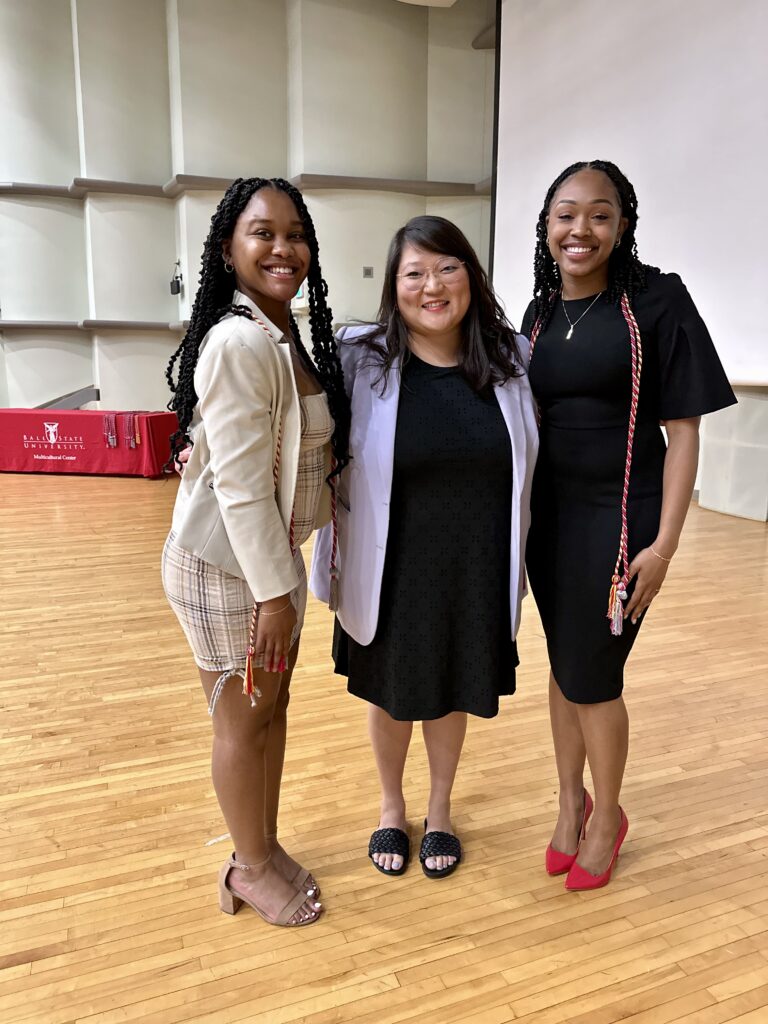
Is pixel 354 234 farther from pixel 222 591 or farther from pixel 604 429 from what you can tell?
pixel 222 591

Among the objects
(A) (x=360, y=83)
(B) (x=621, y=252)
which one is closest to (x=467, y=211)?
(A) (x=360, y=83)

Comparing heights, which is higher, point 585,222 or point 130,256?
point 130,256

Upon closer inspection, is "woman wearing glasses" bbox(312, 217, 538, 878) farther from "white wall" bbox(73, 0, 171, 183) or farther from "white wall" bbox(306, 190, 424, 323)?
"white wall" bbox(73, 0, 171, 183)

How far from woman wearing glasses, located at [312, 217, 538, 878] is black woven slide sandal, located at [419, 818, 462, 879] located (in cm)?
35

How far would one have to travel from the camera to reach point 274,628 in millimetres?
1551

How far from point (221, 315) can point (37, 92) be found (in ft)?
39.8

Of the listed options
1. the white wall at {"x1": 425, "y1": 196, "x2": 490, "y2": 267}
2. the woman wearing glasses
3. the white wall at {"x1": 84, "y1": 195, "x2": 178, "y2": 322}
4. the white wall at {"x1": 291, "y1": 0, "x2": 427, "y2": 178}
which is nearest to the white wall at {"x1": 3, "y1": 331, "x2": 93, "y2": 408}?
the white wall at {"x1": 84, "y1": 195, "x2": 178, "y2": 322}

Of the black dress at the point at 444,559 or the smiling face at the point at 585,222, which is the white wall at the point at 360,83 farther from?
the black dress at the point at 444,559

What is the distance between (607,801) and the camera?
189cm

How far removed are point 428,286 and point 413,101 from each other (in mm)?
10366

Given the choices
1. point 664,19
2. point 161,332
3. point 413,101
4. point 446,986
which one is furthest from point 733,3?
point 161,332

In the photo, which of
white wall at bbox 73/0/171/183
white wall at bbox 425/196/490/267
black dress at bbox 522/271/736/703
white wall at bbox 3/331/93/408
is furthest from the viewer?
white wall at bbox 3/331/93/408

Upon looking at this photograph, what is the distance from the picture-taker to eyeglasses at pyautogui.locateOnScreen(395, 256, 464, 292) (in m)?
1.68

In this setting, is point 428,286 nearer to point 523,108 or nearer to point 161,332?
point 523,108
